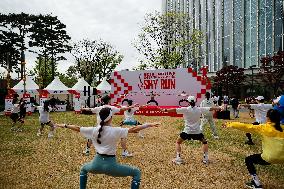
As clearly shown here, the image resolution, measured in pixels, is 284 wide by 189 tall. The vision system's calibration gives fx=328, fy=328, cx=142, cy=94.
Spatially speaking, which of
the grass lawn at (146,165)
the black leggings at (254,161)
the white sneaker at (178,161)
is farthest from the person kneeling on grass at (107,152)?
the white sneaker at (178,161)

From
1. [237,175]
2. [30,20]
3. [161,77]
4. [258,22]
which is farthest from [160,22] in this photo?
[237,175]

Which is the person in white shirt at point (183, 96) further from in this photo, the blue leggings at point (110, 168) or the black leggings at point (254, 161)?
the blue leggings at point (110, 168)

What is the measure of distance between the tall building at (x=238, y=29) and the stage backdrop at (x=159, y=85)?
35.9m

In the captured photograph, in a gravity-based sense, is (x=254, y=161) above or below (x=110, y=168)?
below

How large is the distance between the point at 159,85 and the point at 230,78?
3496cm

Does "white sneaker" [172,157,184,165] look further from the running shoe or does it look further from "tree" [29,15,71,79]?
"tree" [29,15,71,79]

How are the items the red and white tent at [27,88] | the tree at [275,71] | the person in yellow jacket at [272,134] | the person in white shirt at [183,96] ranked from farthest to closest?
the red and white tent at [27,88], the tree at [275,71], the person in white shirt at [183,96], the person in yellow jacket at [272,134]

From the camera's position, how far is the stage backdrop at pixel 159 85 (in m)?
11.2

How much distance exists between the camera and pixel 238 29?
51.8m

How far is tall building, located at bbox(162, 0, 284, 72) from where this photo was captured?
148ft

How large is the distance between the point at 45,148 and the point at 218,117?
1769cm

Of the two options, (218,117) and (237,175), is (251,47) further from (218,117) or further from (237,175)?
(237,175)

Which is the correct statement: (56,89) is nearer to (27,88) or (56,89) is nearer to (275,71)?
(27,88)

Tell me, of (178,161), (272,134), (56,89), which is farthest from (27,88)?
(272,134)
